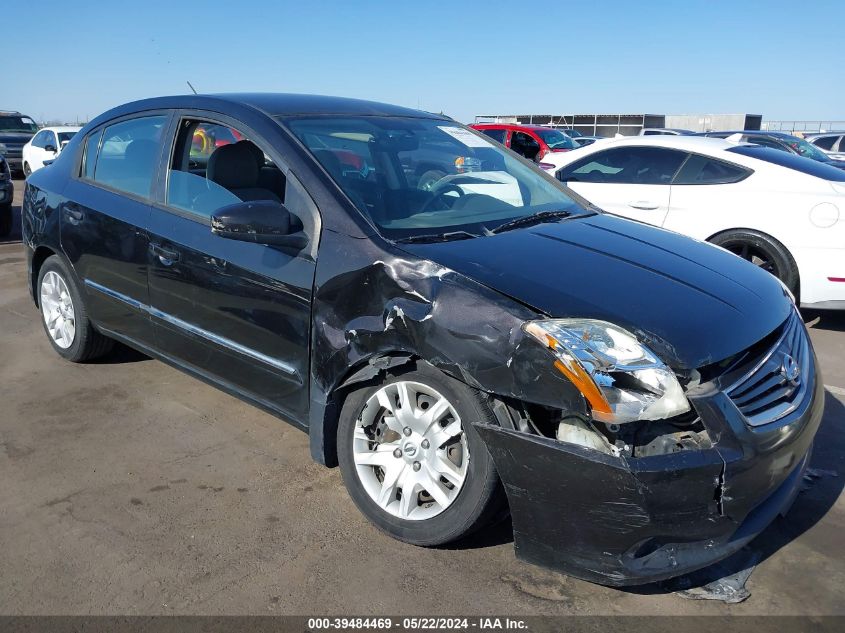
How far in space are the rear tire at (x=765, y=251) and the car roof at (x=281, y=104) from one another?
3156 millimetres

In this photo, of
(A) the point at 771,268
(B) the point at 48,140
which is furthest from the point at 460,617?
A: (B) the point at 48,140

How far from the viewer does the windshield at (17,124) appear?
2145cm

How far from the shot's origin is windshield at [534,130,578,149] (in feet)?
49.0

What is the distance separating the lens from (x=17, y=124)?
21.9m

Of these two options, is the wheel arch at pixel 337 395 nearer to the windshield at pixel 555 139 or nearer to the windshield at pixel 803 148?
the windshield at pixel 555 139

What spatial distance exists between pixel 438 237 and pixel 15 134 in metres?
21.9

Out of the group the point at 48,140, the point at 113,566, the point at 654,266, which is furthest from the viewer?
the point at 48,140

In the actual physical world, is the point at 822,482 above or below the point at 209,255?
below

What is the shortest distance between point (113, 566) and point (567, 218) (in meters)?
2.52

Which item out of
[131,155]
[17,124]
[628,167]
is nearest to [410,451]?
[131,155]

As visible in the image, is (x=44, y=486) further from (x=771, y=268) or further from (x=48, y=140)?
(x=48, y=140)

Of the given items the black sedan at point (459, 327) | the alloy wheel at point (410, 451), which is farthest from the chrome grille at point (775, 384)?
the alloy wheel at point (410, 451)

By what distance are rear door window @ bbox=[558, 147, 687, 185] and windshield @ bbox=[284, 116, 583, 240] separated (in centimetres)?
294

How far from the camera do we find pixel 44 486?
336 cm
